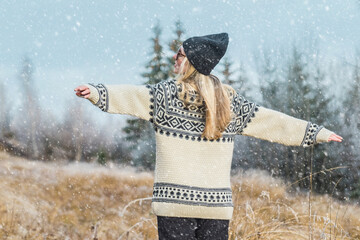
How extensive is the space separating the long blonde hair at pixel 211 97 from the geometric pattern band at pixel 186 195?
354 millimetres

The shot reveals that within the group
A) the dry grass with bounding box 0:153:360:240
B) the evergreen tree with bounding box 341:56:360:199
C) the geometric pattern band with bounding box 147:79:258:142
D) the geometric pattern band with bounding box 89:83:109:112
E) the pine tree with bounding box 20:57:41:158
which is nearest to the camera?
the geometric pattern band with bounding box 89:83:109:112

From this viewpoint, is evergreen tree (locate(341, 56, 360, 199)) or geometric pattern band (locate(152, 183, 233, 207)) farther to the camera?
evergreen tree (locate(341, 56, 360, 199))

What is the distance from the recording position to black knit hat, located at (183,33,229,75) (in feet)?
9.33

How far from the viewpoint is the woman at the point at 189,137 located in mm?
2676

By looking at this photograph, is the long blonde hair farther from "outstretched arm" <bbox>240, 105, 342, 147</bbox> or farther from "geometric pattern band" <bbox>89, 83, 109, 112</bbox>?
"geometric pattern band" <bbox>89, 83, 109, 112</bbox>

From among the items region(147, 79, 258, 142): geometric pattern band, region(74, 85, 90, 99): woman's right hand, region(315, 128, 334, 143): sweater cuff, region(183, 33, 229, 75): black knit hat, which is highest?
region(183, 33, 229, 75): black knit hat

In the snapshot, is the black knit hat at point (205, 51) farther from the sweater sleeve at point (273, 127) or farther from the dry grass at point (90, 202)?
the dry grass at point (90, 202)

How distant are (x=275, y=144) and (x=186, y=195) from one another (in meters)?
9.30

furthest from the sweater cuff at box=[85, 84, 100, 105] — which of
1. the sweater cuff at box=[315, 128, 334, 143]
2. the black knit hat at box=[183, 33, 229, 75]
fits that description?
the sweater cuff at box=[315, 128, 334, 143]

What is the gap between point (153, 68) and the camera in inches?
475

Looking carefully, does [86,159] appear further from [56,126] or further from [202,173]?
[202,173]

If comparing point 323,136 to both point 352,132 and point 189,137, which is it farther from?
point 352,132

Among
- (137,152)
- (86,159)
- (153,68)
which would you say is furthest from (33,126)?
(153,68)

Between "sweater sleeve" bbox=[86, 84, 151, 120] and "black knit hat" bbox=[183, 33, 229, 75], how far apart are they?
1.26 ft
